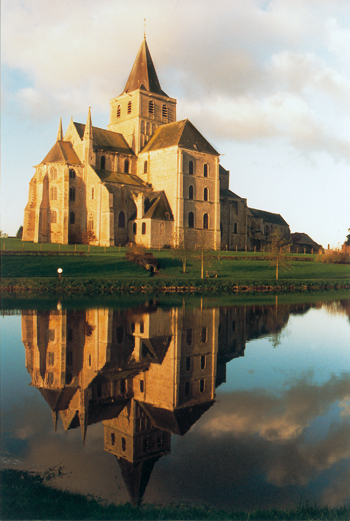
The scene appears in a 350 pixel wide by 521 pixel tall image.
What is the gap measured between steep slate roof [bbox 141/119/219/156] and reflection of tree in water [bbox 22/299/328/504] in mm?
43838

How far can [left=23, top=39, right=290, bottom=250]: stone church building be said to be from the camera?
57094mm

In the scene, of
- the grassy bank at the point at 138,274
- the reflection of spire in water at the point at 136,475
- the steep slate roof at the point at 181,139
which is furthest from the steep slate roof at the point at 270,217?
the reflection of spire in water at the point at 136,475

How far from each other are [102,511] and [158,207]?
5302 cm

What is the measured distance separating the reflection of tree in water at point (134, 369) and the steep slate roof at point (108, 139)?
4689cm

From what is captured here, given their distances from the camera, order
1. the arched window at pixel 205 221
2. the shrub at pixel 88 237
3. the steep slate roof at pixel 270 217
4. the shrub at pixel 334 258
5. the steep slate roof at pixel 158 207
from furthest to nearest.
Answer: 1. the steep slate roof at pixel 270 217
2. the arched window at pixel 205 221
3. the shrub at pixel 88 237
4. the steep slate roof at pixel 158 207
5. the shrub at pixel 334 258

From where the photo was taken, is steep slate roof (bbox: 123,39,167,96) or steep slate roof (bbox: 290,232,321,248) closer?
steep slate roof (bbox: 123,39,167,96)

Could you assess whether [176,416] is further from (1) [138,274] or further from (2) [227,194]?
(2) [227,194]

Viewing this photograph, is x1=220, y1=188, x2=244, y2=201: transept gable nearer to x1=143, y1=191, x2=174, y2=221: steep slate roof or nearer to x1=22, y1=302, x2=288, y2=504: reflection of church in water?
x1=143, y1=191, x2=174, y2=221: steep slate roof

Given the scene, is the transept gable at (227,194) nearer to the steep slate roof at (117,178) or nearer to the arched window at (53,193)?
the steep slate roof at (117,178)

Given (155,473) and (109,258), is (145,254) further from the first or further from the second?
(155,473)

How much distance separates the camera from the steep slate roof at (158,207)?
5631 centimetres

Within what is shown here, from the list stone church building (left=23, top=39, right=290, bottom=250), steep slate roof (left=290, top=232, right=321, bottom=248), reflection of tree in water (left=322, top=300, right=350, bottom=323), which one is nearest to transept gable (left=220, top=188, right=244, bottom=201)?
stone church building (left=23, top=39, right=290, bottom=250)

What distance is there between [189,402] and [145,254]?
36.7 metres

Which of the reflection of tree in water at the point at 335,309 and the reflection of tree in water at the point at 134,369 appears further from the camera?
the reflection of tree in water at the point at 335,309
